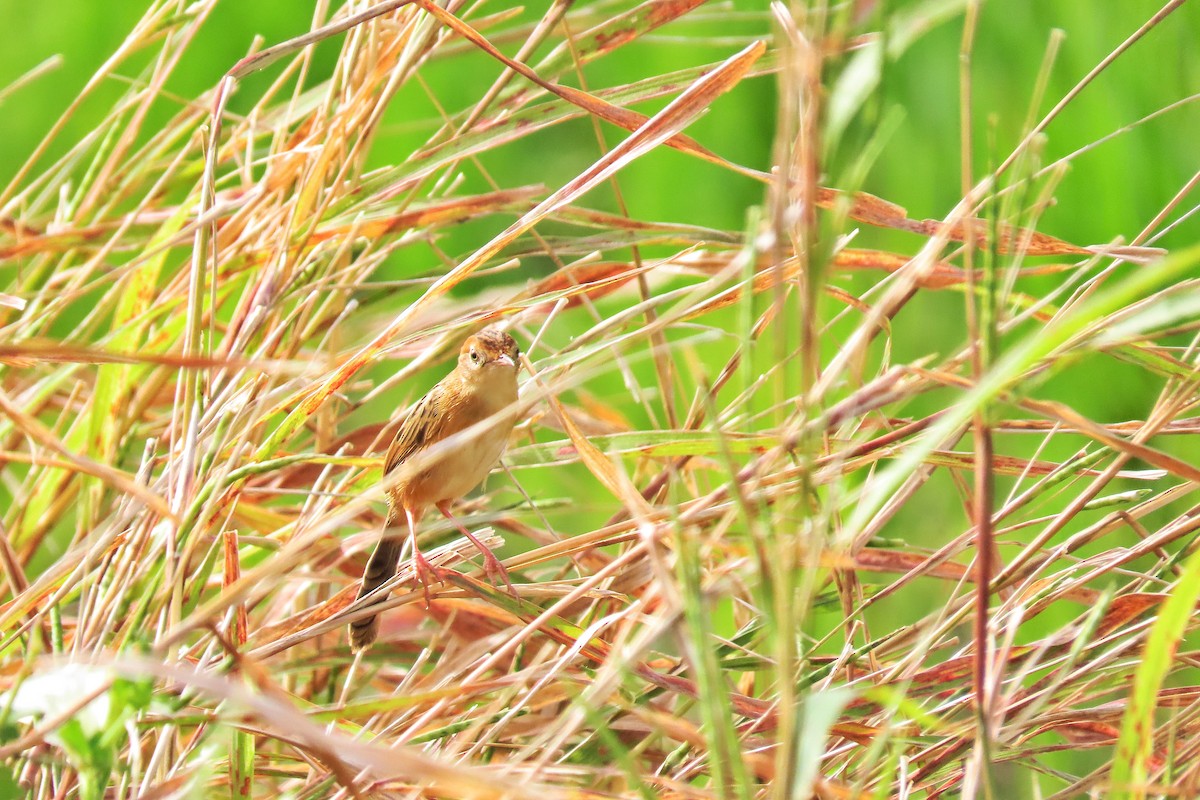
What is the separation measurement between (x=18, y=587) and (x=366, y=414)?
252 centimetres

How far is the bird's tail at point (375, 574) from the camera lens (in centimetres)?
180

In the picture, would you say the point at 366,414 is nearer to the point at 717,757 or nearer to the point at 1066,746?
the point at 1066,746

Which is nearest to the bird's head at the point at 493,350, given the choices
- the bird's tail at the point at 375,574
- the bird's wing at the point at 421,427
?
the bird's wing at the point at 421,427

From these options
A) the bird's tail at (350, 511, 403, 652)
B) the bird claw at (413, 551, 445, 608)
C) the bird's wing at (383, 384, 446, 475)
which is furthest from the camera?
the bird's wing at (383, 384, 446, 475)

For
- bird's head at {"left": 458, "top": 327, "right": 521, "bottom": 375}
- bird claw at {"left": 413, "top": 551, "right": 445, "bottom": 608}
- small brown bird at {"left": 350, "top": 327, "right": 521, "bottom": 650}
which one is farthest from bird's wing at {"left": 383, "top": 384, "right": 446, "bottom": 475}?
bird claw at {"left": 413, "top": 551, "right": 445, "bottom": 608}

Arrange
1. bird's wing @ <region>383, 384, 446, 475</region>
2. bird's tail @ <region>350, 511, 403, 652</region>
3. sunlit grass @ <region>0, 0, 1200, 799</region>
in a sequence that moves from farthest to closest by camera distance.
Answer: bird's wing @ <region>383, 384, 446, 475</region>, bird's tail @ <region>350, 511, 403, 652</region>, sunlit grass @ <region>0, 0, 1200, 799</region>

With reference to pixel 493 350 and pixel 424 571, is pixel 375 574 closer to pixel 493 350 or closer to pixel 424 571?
pixel 424 571

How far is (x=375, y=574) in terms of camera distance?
1962mm

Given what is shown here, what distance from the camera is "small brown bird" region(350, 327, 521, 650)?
6.17 feet

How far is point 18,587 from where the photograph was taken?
1.67 meters

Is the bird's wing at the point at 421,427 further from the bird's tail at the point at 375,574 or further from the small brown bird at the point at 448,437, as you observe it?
the bird's tail at the point at 375,574

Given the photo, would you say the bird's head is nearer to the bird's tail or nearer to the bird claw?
the bird's tail

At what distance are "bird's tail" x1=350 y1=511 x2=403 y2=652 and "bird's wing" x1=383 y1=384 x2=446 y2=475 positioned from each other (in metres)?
0.13

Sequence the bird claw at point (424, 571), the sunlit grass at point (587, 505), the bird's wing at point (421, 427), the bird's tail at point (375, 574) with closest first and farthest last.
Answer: the sunlit grass at point (587, 505)
the bird claw at point (424, 571)
the bird's tail at point (375, 574)
the bird's wing at point (421, 427)
